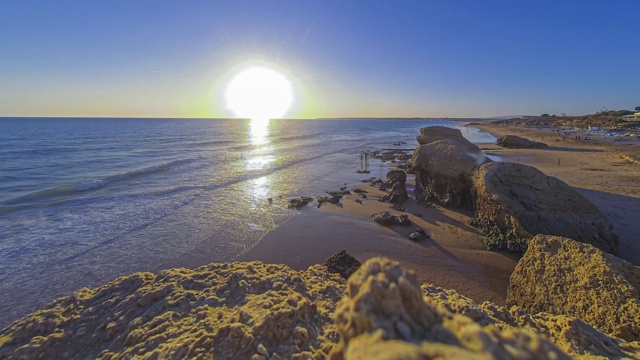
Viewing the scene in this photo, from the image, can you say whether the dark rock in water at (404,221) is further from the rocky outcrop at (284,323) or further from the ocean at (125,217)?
the rocky outcrop at (284,323)

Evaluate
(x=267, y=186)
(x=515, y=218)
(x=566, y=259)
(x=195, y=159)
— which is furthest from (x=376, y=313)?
(x=195, y=159)

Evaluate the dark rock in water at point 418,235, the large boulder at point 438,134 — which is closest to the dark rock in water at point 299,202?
the dark rock in water at point 418,235

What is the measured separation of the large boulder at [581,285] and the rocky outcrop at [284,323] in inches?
36.8

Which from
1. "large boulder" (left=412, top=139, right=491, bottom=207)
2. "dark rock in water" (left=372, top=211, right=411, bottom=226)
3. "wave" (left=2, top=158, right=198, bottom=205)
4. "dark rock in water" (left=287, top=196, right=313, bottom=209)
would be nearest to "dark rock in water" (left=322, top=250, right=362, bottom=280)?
"dark rock in water" (left=372, top=211, right=411, bottom=226)

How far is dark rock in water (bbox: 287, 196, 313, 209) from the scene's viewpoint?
14.8 m

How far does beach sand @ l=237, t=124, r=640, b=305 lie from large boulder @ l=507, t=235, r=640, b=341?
1.56 metres

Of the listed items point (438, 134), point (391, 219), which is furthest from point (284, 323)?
point (438, 134)

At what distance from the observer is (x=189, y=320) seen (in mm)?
4359

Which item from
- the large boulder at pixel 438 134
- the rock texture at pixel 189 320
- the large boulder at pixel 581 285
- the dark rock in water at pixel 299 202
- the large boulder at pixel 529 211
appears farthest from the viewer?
the large boulder at pixel 438 134

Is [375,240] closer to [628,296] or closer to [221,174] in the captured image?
[628,296]

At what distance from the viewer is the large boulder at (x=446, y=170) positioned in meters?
12.9

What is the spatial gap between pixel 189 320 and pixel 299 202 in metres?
10.9

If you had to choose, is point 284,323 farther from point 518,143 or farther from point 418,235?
point 518,143

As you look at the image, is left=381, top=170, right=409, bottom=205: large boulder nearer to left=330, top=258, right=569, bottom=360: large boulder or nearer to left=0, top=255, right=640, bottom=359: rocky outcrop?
left=0, top=255, right=640, bottom=359: rocky outcrop
